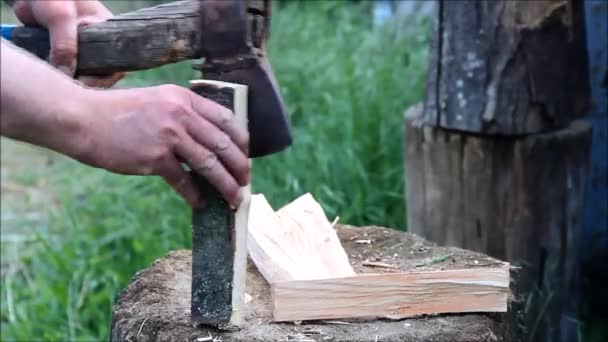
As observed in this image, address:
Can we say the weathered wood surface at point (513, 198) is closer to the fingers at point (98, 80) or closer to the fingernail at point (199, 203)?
the fingers at point (98, 80)

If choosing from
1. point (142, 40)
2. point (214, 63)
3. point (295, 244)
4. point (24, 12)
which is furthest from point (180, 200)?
point (214, 63)

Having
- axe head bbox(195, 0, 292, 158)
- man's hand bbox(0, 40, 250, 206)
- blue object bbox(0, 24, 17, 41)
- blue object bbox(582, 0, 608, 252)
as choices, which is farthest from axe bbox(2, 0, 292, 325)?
blue object bbox(582, 0, 608, 252)

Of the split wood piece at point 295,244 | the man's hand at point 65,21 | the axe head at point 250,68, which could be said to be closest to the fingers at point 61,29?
the man's hand at point 65,21

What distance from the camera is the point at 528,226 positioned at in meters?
3.10

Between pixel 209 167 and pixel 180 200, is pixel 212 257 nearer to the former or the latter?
pixel 209 167

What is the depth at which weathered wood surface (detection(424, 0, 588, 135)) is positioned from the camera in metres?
2.93

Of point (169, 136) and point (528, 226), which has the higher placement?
point (169, 136)

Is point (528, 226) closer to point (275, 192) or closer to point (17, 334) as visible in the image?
point (275, 192)

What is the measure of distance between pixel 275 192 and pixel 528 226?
3.71 ft

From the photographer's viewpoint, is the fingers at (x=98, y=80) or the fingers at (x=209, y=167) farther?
the fingers at (x=98, y=80)

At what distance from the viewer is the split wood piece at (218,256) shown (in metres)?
1.82

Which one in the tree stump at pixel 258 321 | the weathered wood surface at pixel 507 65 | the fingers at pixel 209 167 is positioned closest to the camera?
the fingers at pixel 209 167

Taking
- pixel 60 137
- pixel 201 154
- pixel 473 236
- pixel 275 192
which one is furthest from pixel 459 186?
pixel 60 137

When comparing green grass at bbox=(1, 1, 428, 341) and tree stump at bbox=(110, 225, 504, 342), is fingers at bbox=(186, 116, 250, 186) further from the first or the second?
green grass at bbox=(1, 1, 428, 341)
